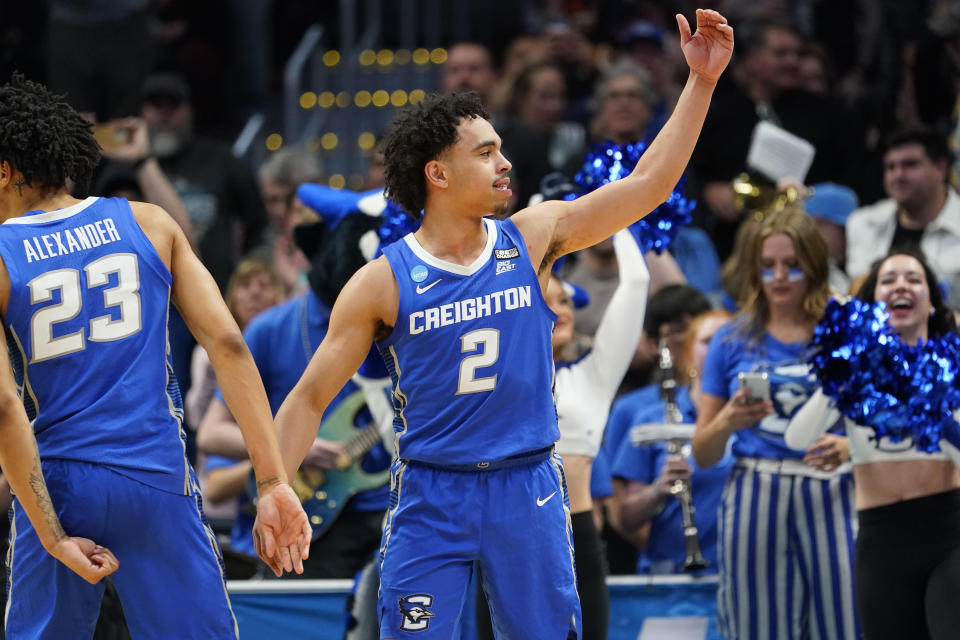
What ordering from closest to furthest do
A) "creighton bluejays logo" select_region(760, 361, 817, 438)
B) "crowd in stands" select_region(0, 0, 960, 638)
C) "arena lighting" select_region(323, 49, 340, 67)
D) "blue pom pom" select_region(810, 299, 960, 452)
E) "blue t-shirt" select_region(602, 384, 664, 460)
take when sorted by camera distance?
"blue pom pom" select_region(810, 299, 960, 452), "creighton bluejays logo" select_region(760, 361, 817, 438), "crowd in stands" select_region(0, 0, 960, 638), "blue t-shirt" select_region(602, 384, 664, 460), "arena lighting" select_region(323, 49, 340, 67)

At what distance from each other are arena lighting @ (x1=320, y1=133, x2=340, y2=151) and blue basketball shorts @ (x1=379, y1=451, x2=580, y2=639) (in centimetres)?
748

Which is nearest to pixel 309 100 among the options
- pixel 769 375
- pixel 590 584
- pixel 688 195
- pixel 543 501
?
pixel 688 195

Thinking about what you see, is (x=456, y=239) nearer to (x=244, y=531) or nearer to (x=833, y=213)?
(x=244, y=531)

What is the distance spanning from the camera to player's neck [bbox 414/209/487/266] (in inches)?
168

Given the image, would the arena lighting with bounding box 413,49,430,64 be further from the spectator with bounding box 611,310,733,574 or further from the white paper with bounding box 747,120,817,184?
the spectator with bounding box 611,310,733,574

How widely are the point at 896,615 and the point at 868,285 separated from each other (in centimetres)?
126

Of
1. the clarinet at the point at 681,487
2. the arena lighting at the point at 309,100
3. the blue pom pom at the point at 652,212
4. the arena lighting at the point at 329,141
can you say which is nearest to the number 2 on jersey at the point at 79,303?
the blue pom pom at the point at 652,212

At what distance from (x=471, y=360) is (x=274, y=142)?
25.3 ft

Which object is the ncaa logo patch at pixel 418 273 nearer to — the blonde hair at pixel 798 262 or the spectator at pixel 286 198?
the blonde hair at pixel 798 262

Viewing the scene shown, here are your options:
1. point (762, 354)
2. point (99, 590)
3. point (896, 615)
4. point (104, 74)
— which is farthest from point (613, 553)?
point (104, 74)

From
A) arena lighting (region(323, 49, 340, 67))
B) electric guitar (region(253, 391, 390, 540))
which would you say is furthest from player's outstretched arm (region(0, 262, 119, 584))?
arena lighting (region(323, 49, 340, 67))

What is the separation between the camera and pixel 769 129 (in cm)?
794

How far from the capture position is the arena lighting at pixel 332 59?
11820 mm

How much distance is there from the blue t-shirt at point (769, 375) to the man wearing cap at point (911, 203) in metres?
1.66
